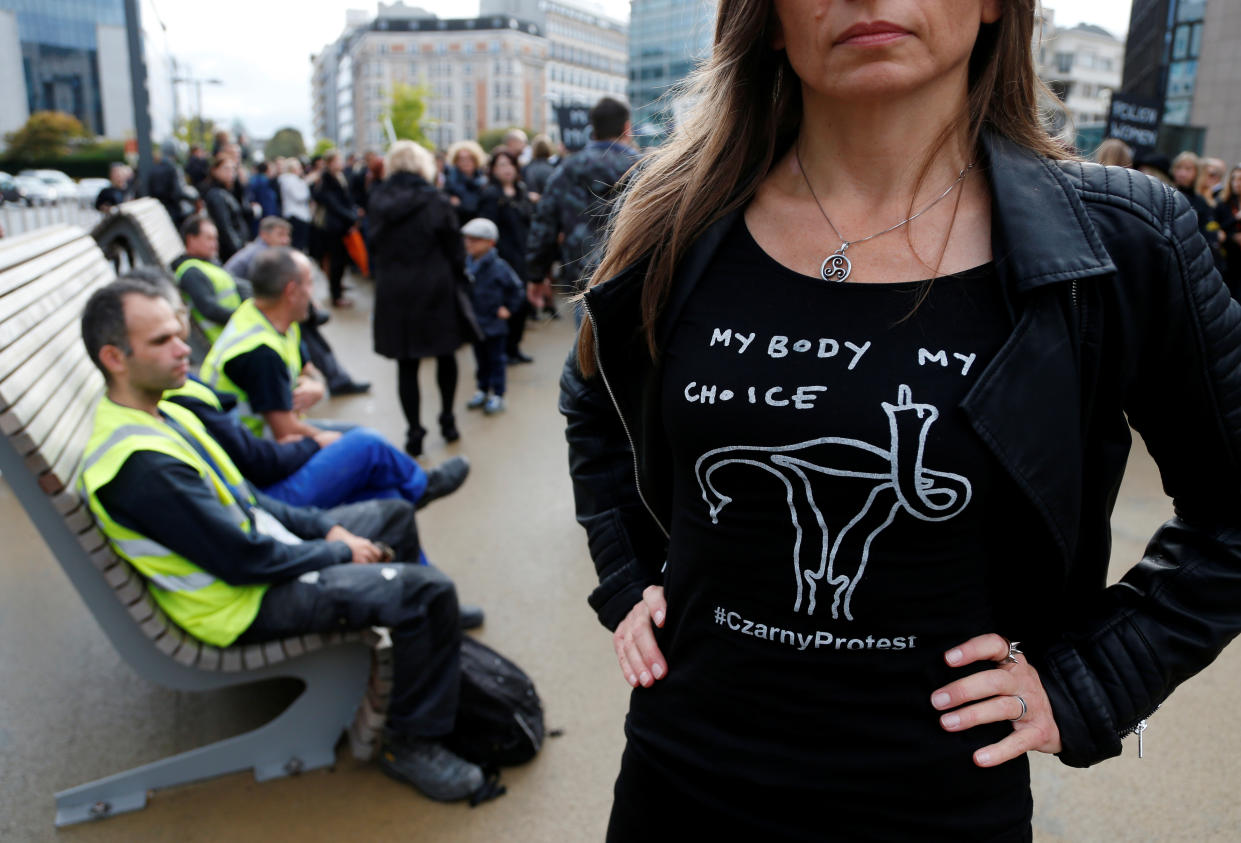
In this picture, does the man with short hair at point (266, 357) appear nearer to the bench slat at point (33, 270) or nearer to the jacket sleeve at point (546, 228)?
the bench slat at point (33, 270)

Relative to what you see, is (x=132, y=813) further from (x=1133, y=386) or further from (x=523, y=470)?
(x=523, y=470)

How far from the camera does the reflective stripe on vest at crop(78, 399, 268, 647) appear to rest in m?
2.65

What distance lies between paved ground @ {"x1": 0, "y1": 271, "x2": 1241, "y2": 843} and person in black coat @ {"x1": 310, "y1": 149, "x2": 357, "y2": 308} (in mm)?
7732

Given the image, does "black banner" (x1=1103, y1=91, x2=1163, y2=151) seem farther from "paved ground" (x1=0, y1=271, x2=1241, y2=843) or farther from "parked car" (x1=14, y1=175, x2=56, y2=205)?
"parked car" (x1=14, y1=175, x2=56, y2=205)

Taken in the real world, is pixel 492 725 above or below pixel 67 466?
below

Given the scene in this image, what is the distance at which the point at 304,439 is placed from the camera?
4.19m

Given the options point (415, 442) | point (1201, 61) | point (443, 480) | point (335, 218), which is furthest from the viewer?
point (1201, 61)

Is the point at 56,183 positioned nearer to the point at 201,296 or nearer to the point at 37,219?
the point at 37,219

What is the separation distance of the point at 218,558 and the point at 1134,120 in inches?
448

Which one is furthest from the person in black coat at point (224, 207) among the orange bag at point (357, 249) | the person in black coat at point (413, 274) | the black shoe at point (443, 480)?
the black shoe at point (443, 480)

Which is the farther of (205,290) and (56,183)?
(56,183)

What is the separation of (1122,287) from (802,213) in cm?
43

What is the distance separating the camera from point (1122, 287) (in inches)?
47.0

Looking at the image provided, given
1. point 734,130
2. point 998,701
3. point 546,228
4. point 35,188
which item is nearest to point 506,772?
point 998,701
